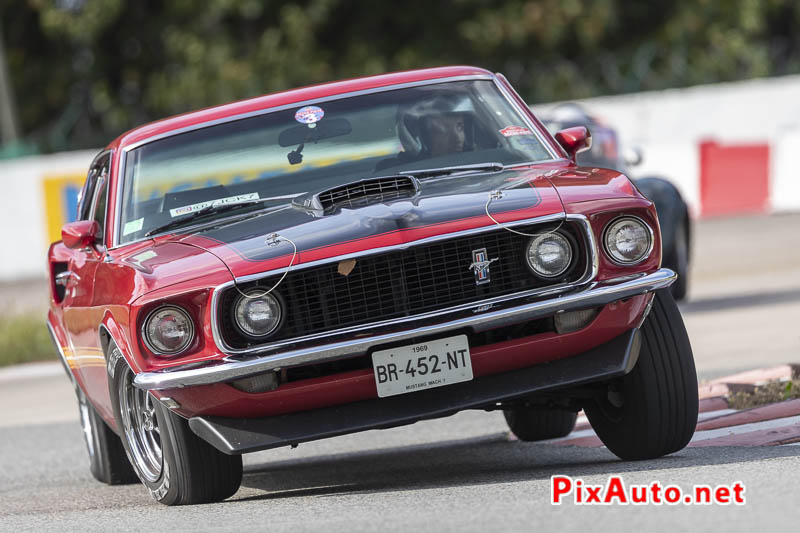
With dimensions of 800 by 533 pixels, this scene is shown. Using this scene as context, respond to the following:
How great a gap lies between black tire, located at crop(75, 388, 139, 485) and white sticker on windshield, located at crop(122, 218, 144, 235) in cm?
127

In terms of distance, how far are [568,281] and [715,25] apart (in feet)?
98.9

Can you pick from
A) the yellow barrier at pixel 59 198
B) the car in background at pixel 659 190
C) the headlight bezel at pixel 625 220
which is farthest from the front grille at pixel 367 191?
the yellow barrier at pixel 59 198

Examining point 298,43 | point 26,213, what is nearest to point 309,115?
point 26,213

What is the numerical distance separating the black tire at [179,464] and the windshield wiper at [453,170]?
54.7 inches

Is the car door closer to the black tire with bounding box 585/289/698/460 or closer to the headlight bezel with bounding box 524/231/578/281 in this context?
the headlight bezel with bounding box 524/231/578/281

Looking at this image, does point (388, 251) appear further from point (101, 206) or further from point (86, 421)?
point (86, 421)

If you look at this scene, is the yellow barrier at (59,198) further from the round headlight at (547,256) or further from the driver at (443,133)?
the round headlight at (547,256)

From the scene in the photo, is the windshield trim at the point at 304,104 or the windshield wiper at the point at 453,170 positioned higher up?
the windshield trim at the point at 304,104

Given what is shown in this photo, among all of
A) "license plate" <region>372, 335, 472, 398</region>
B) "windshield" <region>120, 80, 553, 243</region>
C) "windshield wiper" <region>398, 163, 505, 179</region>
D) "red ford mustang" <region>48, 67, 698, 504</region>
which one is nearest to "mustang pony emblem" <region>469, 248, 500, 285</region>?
"red ford mustang" <region>48, 67, 698, 504</region>

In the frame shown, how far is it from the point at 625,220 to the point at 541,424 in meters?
1.85

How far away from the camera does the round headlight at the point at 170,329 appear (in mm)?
5633

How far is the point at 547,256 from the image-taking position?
18.9 feet

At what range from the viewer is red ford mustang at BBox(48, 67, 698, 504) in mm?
5598

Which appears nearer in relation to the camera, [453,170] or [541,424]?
[453,170]
